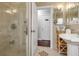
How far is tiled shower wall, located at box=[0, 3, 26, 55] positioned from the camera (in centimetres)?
170

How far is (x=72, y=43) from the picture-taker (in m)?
1.70

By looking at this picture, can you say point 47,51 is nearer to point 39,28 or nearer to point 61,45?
point 61,45

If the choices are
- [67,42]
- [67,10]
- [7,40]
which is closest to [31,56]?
[7,40]

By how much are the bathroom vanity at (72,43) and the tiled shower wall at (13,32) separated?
1.69 feet

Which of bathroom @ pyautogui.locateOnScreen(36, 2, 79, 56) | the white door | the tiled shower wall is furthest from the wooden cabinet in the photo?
the tiled shower wall

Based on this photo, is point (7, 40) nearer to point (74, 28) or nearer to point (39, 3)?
point (39, 3)

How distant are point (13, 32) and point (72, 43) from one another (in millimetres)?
762

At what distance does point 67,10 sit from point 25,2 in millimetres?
532

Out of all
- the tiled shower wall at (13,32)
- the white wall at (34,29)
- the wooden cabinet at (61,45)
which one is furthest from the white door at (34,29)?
the wooden cabinet at (61,45)

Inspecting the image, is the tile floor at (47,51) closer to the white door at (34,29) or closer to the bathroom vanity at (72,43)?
the white door at (34,29)

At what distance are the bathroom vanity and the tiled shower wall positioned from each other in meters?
0.51

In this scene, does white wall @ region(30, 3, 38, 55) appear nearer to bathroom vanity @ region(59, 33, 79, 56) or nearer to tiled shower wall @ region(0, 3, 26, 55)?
tiled shower wall @ region(0, 3, 26, 55)

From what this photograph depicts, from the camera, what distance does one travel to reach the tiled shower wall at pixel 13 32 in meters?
1.70

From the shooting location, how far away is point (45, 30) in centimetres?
175
